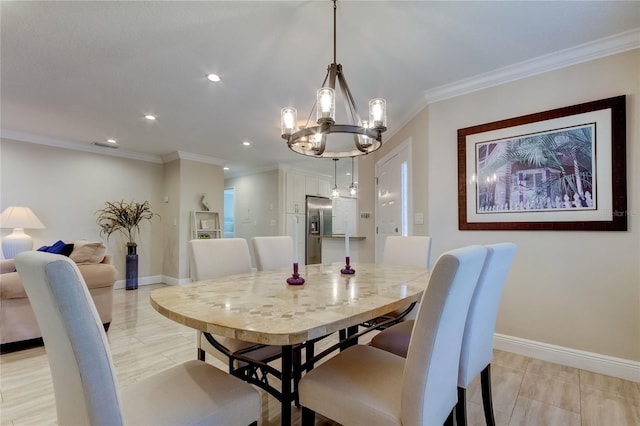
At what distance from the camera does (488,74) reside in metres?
2.52

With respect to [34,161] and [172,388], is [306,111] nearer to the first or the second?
[172,388]

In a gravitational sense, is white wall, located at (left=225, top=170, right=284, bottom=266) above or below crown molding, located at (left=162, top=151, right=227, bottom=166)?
below

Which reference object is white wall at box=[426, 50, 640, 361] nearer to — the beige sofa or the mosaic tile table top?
the mosaic tile table top

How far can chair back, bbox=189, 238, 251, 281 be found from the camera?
1893mm

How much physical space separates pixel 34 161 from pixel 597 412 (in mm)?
6417

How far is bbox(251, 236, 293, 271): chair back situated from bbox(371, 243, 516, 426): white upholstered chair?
1128mm

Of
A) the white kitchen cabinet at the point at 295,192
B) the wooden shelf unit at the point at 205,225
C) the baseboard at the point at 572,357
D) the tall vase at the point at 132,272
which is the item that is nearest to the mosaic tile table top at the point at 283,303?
the baseboard at the point at 572,357

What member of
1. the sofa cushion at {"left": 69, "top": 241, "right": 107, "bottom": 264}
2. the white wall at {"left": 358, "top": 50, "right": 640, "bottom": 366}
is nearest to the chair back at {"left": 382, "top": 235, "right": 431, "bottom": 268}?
the white wall at {"left": 358, "top": 50, "right": 640, "bottom": 366}

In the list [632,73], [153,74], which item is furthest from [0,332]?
[632,73]

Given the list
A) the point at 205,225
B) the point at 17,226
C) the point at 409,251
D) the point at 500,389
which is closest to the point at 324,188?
the point at 205,225

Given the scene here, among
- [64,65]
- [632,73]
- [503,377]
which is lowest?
[503,377]

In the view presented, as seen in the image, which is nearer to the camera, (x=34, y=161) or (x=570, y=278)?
(x=570, y=278)

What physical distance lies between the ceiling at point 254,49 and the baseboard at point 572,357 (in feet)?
7.22

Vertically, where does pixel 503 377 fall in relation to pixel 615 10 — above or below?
below
